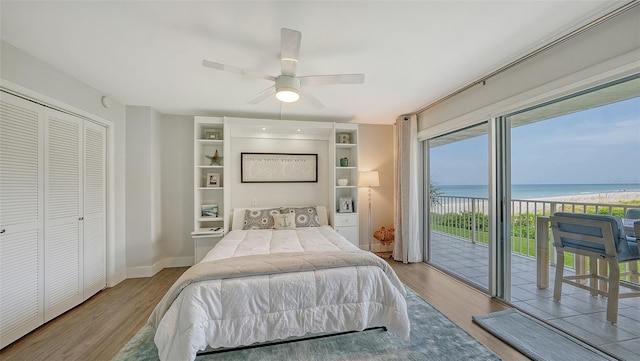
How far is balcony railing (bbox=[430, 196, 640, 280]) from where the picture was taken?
198 centimetres

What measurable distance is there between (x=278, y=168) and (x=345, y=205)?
1.34 meters

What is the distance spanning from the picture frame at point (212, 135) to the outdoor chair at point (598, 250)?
438cm

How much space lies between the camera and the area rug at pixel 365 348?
1.76 metres

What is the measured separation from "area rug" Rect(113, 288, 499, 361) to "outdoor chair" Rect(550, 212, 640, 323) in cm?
104

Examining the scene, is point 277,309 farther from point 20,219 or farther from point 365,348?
point 20,219

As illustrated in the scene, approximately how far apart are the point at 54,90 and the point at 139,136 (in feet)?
3.66

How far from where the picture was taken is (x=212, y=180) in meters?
3.83

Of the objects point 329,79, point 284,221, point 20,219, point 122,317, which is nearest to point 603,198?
point 329,79

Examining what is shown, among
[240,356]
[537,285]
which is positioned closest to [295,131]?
[240,356]

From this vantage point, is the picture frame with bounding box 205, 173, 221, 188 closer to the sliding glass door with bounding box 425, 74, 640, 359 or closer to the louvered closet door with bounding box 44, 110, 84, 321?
the louvered closet door with bounding box 44, 110, 84, 321

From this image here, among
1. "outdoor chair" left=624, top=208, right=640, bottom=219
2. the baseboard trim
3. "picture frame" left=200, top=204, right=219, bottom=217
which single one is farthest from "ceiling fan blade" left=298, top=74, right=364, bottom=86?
the baseboard trim

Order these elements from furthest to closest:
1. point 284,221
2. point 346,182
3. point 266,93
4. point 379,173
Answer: point 379,173 → point 346,182 → point 284,221 → point 266,93

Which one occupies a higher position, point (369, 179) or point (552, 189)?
point (369, 179)

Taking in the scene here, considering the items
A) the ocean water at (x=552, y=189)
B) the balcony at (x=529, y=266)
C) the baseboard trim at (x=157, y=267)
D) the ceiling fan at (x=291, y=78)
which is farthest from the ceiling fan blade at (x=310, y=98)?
the baseboard trim at (x=157, y=267)
